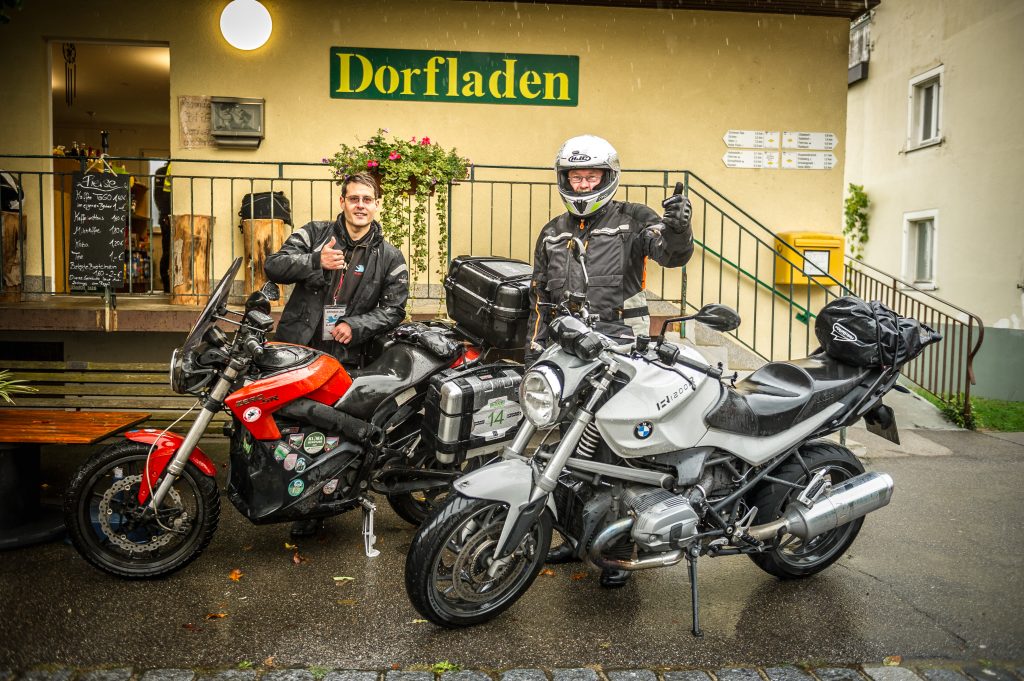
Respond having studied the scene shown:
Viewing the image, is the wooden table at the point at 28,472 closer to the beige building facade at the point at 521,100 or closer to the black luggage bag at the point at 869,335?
the black luggage bag at the point at 869,335

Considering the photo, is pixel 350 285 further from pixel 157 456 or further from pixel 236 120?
pixel 236 120

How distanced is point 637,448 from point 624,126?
5.83m

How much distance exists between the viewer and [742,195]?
848 cm

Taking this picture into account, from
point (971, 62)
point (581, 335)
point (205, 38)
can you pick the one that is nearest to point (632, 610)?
point (581, 335)

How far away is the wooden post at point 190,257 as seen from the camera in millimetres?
7035

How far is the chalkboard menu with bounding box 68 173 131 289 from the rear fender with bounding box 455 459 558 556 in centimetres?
454

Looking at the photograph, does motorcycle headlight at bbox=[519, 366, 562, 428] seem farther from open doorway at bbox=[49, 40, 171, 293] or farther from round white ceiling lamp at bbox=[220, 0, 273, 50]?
round white ceiling lamp at bbox=[220, 0, 273, 50]

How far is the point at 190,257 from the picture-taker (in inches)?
279

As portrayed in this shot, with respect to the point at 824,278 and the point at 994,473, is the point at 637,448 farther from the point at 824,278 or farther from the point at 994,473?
the point at 824,278

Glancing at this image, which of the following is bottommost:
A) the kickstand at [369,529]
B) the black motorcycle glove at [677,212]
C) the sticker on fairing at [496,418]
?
the kickstand at [369,529]

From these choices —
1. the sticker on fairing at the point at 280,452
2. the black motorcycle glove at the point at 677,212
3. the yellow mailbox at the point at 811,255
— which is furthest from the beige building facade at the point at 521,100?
the sticker on fairing at the point at 280,452

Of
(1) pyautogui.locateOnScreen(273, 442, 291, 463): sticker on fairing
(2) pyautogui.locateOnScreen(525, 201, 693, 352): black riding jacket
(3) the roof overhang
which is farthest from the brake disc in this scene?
(3) the roof overhang

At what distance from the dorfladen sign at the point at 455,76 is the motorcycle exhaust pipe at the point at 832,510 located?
18.5 ft

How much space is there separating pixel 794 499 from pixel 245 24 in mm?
6755
